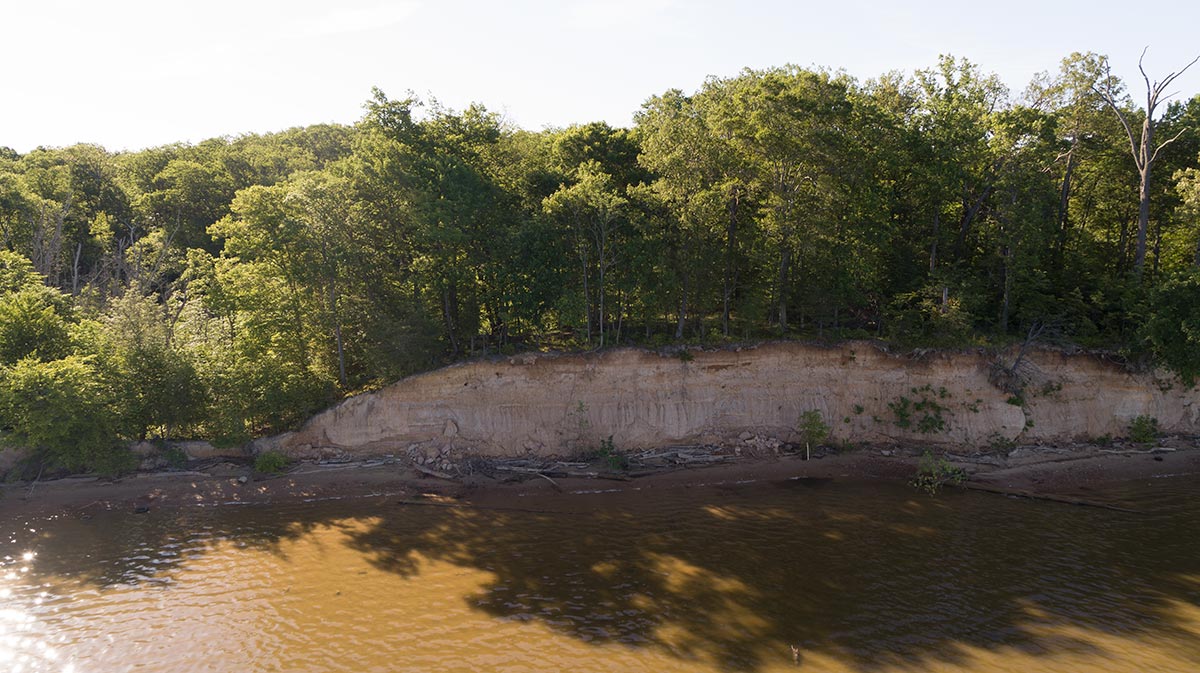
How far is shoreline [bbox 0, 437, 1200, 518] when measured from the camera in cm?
2100

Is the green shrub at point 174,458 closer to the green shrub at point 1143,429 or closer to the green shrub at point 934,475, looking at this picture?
the green shrub at point 934,475

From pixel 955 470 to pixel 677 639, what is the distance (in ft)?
50.8

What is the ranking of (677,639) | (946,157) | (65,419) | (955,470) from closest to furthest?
(677,639), (65,419), (955,470), (946,157)

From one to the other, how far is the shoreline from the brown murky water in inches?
35.4

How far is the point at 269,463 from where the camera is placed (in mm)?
22281

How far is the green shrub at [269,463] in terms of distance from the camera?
22.2 m

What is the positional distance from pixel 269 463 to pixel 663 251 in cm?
1823

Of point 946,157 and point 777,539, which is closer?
point 777,539

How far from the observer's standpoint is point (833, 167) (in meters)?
23.5

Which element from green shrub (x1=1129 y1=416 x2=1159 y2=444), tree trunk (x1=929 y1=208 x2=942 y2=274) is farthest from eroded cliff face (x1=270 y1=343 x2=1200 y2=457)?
tree trunk (x1=929 y1=208 x2=942 y2=274)

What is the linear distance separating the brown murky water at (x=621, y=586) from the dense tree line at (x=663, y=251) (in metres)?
6.23

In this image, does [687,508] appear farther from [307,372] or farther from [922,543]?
[307,372]

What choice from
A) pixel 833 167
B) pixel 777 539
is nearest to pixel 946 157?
pixel 833 167

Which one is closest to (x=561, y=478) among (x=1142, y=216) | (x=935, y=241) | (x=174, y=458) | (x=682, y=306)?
(x=682, y=306)
